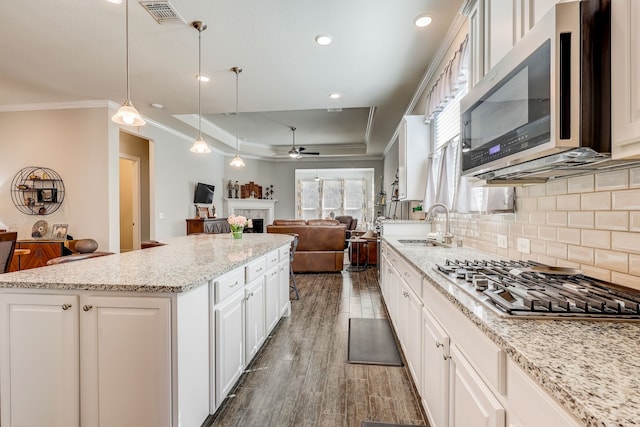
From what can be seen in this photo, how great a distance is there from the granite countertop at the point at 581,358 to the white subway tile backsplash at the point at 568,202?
0.69m

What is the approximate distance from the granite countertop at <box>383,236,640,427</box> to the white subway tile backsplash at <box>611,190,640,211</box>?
48 centimetres

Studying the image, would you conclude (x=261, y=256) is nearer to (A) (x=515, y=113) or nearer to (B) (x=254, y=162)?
(A) (x=515, y=113)

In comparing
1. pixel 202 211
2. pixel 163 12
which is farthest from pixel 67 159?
pixel 163 12

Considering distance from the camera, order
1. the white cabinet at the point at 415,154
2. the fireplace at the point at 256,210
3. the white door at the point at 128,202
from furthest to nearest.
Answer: the fireplace at the point at 256,210
the white door at the point at 128,202
the white cabinet at the point at 415,154

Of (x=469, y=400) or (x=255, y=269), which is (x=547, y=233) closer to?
(x=469, y=400)

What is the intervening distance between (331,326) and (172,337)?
7.01 feet

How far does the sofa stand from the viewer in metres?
5.91

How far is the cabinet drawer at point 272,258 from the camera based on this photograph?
2.81 meters

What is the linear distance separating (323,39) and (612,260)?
276 cm

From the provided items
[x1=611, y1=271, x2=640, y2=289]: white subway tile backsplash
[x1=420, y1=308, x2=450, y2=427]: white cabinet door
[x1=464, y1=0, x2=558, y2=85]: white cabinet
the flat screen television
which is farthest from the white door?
[x1=611, y1=271, x2=640, y2=289]: white subway tile backsplash

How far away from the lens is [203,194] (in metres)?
7.61

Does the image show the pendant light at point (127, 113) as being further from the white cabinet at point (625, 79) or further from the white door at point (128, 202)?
the white door at point (128, 202)

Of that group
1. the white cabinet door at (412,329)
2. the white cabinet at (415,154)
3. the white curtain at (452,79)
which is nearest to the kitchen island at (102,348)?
the white cabinet door at (412,329)

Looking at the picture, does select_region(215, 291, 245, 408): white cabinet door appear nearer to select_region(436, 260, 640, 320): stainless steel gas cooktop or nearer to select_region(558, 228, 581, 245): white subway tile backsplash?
select_region(436, 260, 640, 320): stainless steel gas cooktop
